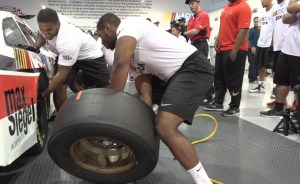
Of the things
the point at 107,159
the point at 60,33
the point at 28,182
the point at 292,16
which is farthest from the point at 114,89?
the point at 292,16

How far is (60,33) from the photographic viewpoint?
9.69 feet

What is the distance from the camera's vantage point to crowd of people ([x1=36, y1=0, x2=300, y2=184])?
1800mm

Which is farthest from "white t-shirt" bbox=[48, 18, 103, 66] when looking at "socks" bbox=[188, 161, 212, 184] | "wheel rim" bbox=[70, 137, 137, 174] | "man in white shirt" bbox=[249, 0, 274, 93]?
"man in white shirt" bbox=[249, 0, 274, 93]

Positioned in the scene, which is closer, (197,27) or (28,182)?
(28,182)

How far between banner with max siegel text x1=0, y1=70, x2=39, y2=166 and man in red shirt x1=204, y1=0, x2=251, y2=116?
271 cm

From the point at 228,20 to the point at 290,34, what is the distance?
86 cm

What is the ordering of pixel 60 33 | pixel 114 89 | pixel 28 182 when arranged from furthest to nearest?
pixel 60 33, pixel 28 182, pixel 114 89

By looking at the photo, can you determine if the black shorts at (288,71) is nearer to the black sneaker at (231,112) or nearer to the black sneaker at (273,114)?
the black sneaker at (273,114)

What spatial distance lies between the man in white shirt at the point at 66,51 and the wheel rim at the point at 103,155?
2.80ft

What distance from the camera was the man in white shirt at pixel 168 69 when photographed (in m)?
1.76

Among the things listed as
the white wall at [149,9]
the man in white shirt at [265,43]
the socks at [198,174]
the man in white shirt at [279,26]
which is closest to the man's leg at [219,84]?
the man in white shirt at [279,26]

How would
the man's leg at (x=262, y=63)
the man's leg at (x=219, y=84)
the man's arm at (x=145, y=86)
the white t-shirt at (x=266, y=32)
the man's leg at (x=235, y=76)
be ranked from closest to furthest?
the man's arm at (x=145, y=86), the man's leg at (x=235, y=76), the man's leg at (x=219, y=84), the white t-shirt at (x=266, y=32), the man's leg at (x=262, y=63)

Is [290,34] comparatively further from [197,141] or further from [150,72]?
[150,72]

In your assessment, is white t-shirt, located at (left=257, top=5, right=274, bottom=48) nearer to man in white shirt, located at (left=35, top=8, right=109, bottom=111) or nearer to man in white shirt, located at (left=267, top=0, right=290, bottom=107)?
man in white shirt, located at (left=267, top=0, right=290, bottom=107)
